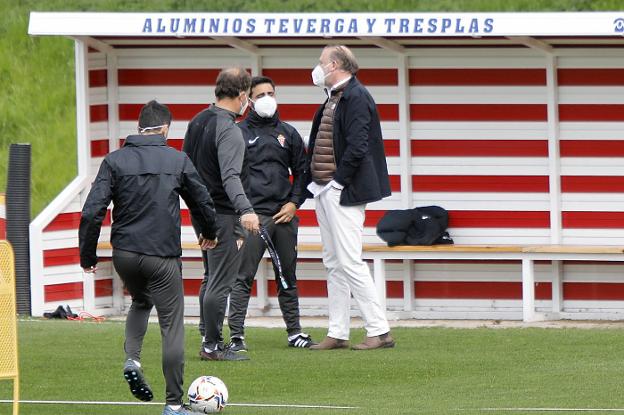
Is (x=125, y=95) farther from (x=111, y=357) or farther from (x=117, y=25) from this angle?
(x=111, y=357)

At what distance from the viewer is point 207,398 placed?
850 centimetres

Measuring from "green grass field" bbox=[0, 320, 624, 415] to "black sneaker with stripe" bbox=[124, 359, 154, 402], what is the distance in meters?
0.12

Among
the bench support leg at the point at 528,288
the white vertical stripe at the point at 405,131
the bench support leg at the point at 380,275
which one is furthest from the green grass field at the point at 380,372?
the white vertical stripe at the point at 405,131

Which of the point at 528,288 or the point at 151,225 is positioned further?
the point at 528,288

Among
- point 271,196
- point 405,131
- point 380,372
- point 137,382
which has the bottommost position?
point 380,372

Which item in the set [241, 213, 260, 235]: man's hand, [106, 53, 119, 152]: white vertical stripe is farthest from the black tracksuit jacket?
[106, 53, 119, 152]: white vertical stripe

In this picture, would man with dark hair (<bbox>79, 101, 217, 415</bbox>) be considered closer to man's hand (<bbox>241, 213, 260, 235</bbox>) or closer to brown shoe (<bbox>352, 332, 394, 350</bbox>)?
man's hand (<bbox>241, 213, 260, 235</bbox>)

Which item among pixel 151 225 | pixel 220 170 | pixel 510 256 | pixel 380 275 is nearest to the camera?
pixel 151 225

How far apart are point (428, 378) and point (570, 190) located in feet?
14.0

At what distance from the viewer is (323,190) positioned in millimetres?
10656

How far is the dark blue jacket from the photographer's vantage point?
10.5 meters

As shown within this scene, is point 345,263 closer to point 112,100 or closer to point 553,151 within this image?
point 553,151

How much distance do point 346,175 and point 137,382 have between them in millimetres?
2635

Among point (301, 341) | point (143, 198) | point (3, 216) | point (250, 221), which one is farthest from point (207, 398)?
point (3, 216)
